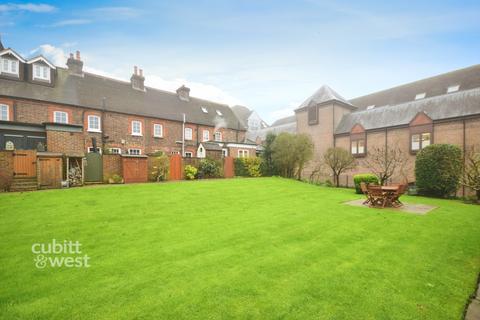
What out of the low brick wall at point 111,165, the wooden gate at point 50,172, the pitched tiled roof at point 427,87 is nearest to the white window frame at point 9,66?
the low brick wall at point 111,165

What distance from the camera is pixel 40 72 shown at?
65.9ft

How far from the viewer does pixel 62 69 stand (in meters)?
22.2

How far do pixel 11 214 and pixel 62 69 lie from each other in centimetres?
2114

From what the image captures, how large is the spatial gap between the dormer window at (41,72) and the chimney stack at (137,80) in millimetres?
8019

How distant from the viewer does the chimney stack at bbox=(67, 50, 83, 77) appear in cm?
2256

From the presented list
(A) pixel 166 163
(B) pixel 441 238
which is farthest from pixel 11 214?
(B) pixel 441 238

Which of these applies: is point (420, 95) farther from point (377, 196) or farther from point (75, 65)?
point (75, 65)

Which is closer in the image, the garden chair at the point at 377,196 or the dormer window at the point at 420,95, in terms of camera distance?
the garden chair at the point at 377,196

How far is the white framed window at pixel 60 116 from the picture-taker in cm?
1958

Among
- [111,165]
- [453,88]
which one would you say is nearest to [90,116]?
[111,165]

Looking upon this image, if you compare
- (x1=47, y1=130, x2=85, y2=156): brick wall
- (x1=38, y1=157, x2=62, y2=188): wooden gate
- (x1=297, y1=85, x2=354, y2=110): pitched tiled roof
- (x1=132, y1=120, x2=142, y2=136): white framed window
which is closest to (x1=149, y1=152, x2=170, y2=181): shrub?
(x1=47, y1=130, x2=85, y2=156): brick wall

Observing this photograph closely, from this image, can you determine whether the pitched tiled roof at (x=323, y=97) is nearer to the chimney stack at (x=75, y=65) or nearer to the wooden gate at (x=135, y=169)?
the wooden gate at (x=135, y=169)

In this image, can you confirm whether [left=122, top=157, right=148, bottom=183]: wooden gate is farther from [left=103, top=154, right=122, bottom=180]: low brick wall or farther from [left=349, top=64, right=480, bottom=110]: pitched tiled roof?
[left=349, top=64, right=480, bottom=110]: pitched tiled roof

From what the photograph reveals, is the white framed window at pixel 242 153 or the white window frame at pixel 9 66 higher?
the white window frame at pixel 9 66
